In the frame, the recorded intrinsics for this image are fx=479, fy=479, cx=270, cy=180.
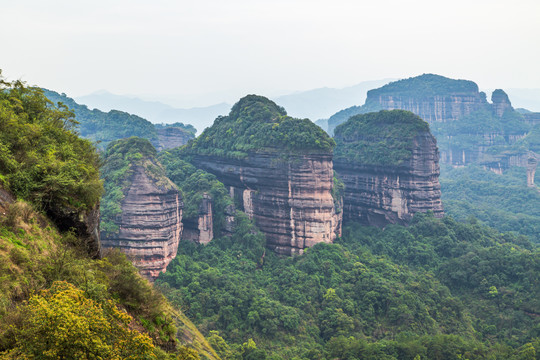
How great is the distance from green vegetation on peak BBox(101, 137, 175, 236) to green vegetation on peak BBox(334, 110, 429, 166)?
2605 cm

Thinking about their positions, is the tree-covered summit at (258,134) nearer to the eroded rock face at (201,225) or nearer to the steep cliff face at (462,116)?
the eroded rock face at (201,225)

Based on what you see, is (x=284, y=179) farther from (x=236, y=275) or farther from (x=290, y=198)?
(x=236, y=275)

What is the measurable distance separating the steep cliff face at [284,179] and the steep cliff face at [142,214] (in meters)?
9.09

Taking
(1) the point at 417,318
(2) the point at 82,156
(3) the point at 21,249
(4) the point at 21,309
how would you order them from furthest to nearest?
(1) the point at 417,318 < (2) the point at 82,156 < (3) the point at 21,249 < (4) the point at 21,309

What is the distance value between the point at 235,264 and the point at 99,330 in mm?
36298

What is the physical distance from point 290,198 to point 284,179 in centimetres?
194

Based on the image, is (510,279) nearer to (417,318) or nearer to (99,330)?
(417,318)

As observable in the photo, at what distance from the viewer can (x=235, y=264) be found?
4531 cm

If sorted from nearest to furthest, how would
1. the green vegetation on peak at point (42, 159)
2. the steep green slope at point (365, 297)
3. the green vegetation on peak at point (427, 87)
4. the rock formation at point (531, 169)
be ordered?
the green vegetation on peak at point (42, 159)
the steep green slope at point (365, 297)
the rock formation at point (531, 169)
the green vegetation on peak at point (427, 87)

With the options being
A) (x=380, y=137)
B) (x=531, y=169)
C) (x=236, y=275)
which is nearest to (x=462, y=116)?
(x=531, y=169)

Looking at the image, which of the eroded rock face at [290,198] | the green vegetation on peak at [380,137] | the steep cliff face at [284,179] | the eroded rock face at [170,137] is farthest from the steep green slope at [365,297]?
the eroded rock face at [170,137]

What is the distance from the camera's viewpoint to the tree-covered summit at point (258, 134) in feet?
153

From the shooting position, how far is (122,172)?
139ft

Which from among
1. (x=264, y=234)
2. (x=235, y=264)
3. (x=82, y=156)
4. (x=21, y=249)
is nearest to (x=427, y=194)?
(x=264, y=234)
